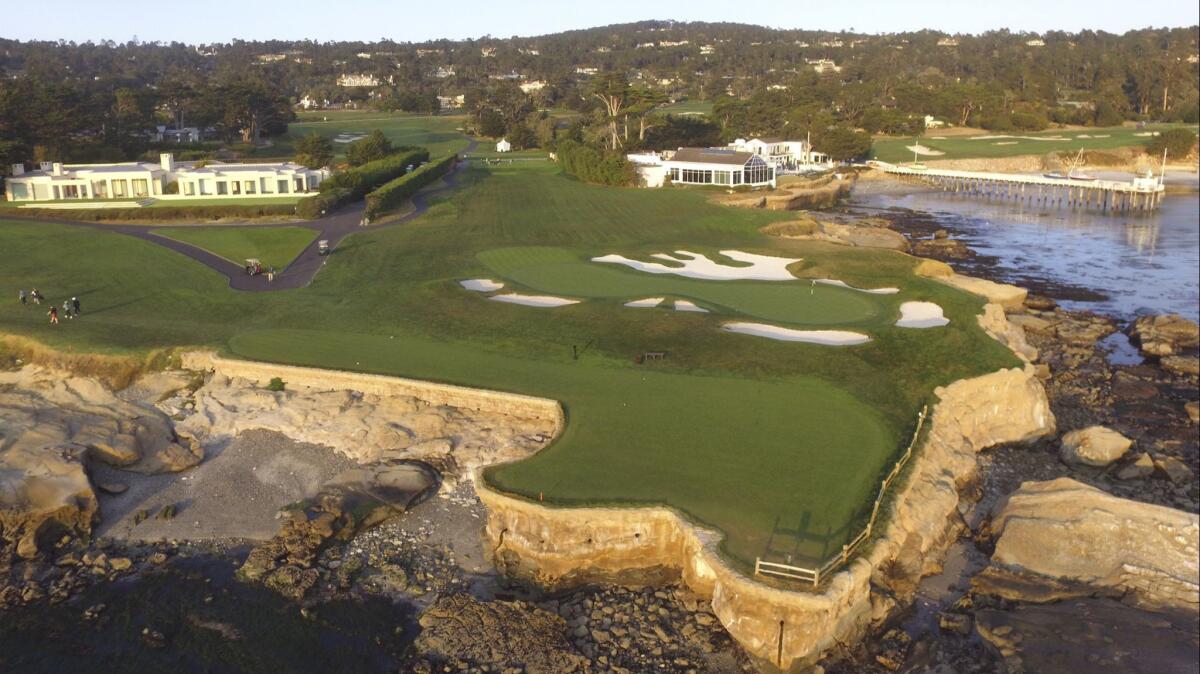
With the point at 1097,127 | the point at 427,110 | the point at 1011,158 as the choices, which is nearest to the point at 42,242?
the point at 1011,158

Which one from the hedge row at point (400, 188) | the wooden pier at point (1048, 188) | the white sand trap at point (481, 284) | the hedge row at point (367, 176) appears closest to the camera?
the white sand trap at point (481, 284)

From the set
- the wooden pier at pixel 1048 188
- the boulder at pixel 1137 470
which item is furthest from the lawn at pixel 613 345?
the wooden pier at pixel 1048 188

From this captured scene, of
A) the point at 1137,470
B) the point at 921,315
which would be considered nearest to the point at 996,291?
the point at 921,315

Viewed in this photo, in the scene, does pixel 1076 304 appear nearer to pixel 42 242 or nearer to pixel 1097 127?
pixel 42 242

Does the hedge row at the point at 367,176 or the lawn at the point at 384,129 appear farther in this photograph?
the lawn at the point at 384,129

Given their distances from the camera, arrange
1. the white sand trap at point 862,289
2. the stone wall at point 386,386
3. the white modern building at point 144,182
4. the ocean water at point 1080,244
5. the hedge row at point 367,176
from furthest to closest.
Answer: the hedge row at point 367,176 < the white modern building at point 144,182 < the ocean water at point 1080,244 < the white sand trap at point 862,289 < the stone wall at point 386,386

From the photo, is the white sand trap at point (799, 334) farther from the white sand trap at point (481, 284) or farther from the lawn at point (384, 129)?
the lawn at point (384, 129)

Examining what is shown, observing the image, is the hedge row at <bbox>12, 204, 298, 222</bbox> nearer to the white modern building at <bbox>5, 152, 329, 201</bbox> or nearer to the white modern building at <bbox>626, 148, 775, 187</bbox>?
the white modern building at <bbox>5, 152, 329, 201</bbox>
